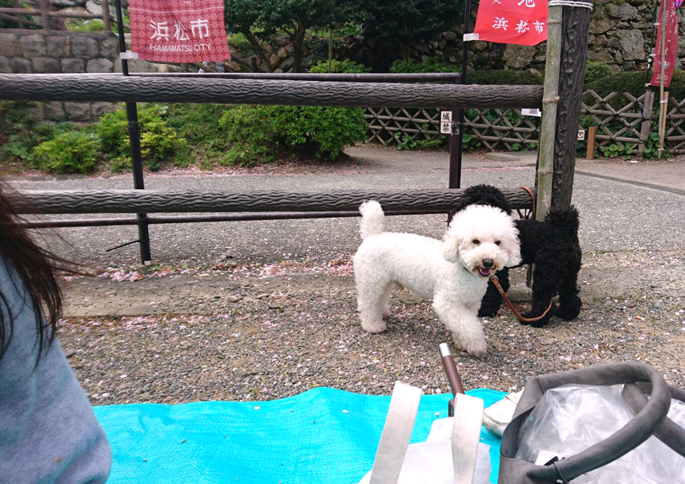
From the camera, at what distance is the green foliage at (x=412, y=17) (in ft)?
42.9

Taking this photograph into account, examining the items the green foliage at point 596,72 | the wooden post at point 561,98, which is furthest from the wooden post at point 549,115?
the green foliage at point 596,72

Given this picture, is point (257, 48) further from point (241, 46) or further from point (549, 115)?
point (549, 115)

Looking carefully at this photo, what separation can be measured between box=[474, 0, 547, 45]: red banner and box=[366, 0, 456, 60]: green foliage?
981cm

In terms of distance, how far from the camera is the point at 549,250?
111 inches

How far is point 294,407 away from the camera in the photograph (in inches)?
82.7

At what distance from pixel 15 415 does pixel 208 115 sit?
38.7 feet

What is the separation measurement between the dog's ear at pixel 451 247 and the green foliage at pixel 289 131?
796 cm

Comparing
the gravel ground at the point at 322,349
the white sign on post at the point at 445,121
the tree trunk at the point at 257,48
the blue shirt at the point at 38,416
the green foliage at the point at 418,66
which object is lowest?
the gravel ground at the point at 322,349

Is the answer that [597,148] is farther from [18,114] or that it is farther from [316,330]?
[18,114]

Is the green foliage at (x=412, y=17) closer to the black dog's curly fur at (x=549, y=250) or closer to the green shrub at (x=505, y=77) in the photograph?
the green shrub at (x=505, y=77)

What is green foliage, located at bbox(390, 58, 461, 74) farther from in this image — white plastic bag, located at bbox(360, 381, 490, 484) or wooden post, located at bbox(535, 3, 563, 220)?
white plastic bag, located at bbox(360, 381, 490, 484)

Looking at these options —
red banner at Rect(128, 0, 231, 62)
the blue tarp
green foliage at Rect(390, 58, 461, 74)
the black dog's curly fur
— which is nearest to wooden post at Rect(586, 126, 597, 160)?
green foliage at Rect(390, 58, 461, 74)

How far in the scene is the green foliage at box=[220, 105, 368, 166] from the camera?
10.0m

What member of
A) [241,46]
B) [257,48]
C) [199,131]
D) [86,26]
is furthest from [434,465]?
[86,26]
